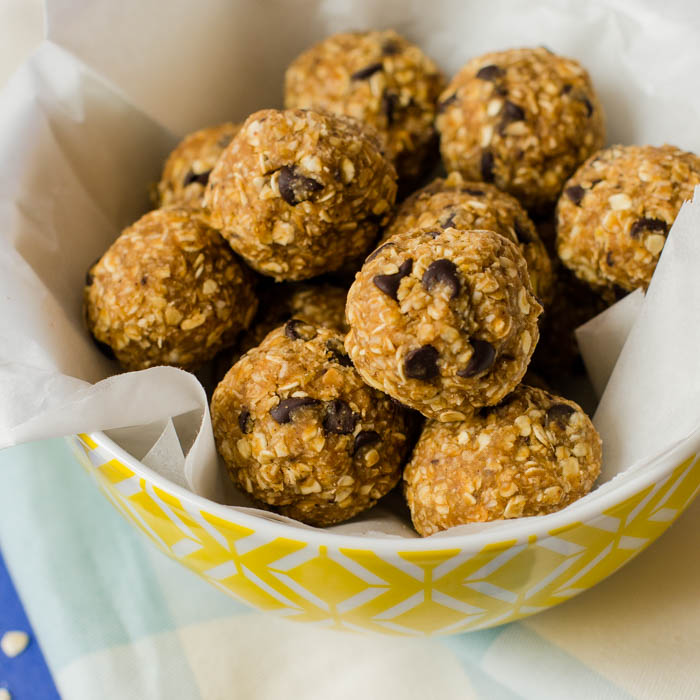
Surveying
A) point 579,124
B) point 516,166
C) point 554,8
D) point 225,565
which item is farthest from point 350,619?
point 554,8

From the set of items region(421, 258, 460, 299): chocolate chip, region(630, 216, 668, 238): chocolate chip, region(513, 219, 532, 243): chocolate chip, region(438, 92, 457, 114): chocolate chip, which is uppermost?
region(438, 92, 457, 114): chocolate chip

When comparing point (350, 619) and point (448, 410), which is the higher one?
point (448, 410)

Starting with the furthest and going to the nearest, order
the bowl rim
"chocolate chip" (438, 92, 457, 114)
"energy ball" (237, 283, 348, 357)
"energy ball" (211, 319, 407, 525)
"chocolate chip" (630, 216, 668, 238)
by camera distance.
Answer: "chocolate chip" (438, 92, 457, 114) < "energy ball" (237, 283, 348, 357) < "chocolate chip" (630, 216, 668, 238) < "energy ball" (211, 319, 407, 525) < the bowl rim

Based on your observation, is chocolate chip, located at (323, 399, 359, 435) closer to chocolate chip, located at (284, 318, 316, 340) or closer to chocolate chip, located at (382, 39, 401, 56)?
chocolate chip, located at (284, 318, 316, 340)

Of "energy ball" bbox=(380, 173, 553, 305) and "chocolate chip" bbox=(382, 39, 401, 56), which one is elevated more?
"chocolate chip" bbox=(382, 39, 401, 56)

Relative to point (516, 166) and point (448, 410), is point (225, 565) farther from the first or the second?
point (516, 166)


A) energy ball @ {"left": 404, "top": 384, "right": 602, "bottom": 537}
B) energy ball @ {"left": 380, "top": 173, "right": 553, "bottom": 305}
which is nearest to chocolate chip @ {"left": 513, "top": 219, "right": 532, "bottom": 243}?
energy ball @ {"left": 380, "top": 173, "right": 553, "bottom": 305}
